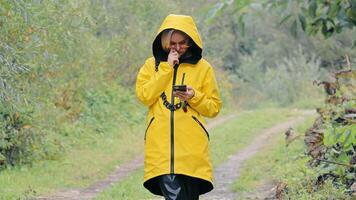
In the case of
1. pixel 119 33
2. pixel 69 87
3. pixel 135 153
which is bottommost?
pixel 135 153

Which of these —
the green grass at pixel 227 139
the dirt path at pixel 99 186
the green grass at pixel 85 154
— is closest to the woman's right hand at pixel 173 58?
the green grass at pixel 227 139

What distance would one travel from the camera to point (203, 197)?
9.38 m

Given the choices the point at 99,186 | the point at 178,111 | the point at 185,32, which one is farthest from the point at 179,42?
the point at 99,186

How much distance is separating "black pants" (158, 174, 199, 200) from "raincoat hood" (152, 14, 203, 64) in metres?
0.87

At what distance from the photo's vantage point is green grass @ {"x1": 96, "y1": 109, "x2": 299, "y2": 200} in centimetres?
977

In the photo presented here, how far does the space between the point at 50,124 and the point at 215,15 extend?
9.03 metres

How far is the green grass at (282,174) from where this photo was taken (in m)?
8.34

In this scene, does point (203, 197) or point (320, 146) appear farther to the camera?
point (203, 197)

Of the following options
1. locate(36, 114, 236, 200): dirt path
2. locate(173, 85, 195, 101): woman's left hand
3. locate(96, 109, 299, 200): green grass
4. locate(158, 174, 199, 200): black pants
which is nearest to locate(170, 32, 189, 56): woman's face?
locate(173, 85, 195, 101): woman's left hand

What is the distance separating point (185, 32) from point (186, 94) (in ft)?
1.61

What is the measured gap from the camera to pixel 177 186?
18.3 feet

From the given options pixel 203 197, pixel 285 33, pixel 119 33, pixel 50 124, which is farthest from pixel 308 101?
pixel 203 197

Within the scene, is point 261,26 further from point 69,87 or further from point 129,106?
point 69,87

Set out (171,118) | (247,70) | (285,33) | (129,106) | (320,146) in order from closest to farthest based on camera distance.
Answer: (171,118)
(320,146)
(129,106)
(247,70)
(285,33)
